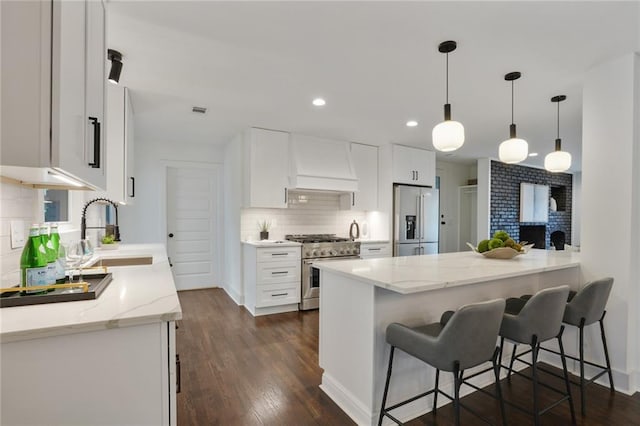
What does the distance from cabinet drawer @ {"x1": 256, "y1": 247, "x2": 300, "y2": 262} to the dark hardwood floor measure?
2.95 ft

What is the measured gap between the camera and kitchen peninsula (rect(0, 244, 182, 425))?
0.95m

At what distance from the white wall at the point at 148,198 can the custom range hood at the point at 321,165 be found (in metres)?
2.10

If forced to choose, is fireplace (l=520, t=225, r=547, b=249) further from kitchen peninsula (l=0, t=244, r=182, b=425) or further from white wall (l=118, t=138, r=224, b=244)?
kitchen peninsula (l=0, t=244, r=182, b=425)

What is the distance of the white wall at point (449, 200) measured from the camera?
692cm

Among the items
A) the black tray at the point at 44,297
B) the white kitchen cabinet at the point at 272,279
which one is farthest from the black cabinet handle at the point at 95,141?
the white kitchen cabinet at the point at 272,279

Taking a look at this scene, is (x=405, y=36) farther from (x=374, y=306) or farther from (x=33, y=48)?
(x=33, y=48)

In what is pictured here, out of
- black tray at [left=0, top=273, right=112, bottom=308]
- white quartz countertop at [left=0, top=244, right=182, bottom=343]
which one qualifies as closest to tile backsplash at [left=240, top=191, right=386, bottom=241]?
white quartz countertop at [left=0, top=244, right=182, bottom=343]

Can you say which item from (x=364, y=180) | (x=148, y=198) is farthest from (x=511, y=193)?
(x=148, y=198)

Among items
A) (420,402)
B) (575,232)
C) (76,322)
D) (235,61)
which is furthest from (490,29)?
(575,232)

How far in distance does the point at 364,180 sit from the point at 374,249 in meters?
1.12

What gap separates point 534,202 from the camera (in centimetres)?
701

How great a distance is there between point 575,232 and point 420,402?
825 cm

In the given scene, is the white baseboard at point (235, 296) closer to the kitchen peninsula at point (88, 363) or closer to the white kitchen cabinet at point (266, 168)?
the white kitchen cabinet at point (266, 168)

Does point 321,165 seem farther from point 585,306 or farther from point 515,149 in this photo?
point 585,306
